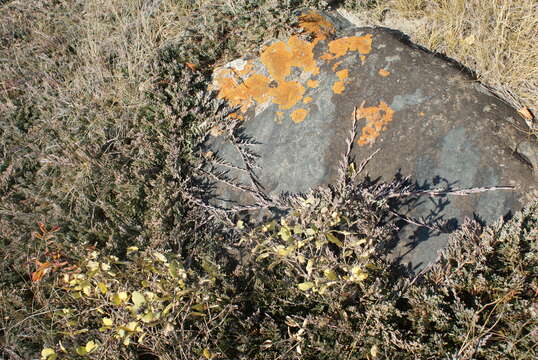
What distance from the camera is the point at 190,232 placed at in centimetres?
283

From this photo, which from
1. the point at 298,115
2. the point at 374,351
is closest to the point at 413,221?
the point at 374,351

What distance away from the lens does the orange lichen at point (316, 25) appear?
334 cm

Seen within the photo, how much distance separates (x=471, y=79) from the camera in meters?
2.82

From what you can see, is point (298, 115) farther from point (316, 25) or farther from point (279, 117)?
point (316, 25)

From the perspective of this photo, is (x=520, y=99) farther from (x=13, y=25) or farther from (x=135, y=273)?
(x=13, y=25)

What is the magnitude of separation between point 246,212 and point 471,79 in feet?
6.20

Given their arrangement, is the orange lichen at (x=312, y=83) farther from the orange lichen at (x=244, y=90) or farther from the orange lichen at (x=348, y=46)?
the orange lichen at (x=244, y=90)

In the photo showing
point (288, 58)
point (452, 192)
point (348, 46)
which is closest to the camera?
point (452, 192)

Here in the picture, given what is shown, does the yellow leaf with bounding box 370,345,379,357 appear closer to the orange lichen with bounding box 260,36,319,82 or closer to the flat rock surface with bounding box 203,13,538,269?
the flat rock surface with bounding box 203,13,538,269

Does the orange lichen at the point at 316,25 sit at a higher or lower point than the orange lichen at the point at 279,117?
higher

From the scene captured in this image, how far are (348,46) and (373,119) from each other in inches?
29.8

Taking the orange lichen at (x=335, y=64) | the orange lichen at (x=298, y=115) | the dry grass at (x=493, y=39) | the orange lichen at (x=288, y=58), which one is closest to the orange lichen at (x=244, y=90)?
the orange lichen at (x=288, y=58)

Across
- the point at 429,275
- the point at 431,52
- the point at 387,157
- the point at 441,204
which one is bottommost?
the point at 429,275

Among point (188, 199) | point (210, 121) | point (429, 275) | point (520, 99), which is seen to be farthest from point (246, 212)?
point (520, 99)
